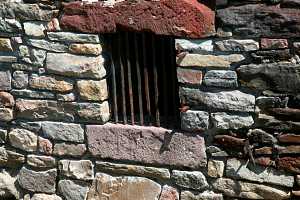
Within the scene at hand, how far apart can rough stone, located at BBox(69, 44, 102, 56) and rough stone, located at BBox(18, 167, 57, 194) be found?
1.04 metres

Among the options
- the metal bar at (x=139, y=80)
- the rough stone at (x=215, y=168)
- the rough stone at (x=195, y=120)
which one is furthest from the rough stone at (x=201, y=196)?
the metal bar at (x=139, y=80)

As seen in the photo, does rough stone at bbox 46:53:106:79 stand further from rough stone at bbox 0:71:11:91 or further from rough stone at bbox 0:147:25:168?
rough stone at bbox 0:147:25:168

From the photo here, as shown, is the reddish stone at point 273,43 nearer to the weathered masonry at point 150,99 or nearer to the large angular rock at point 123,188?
the weathered masonry at point 150,99

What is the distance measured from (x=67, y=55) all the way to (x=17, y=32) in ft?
1.50

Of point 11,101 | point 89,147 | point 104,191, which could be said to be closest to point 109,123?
point 89,147

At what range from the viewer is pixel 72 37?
4.15 m

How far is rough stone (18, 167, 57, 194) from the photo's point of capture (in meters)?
4.56

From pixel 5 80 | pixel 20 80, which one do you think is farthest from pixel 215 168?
pixel 5 80

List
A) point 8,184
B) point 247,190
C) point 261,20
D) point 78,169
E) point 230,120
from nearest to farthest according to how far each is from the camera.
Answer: point 261,20 → point 230,120 → point 247,190 → point 78,169 → point 8,184

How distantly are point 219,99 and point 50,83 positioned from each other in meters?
1.33

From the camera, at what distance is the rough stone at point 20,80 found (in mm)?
4379

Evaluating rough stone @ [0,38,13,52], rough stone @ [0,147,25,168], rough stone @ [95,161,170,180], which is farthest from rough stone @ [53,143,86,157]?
rough stone @ [0,38,13,52]

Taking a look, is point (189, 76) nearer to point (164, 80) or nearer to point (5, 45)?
point (164, 80)

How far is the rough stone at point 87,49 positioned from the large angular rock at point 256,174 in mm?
1259
